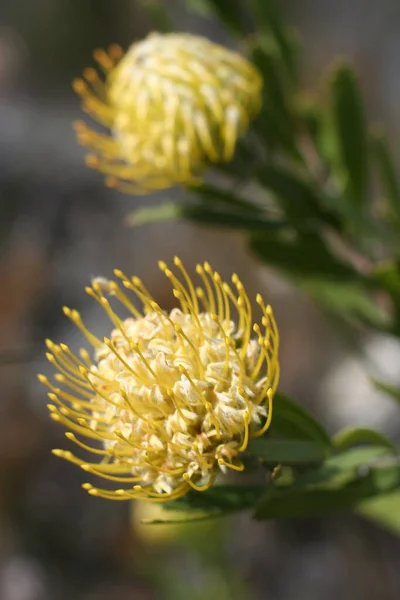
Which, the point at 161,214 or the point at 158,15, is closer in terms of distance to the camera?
the point at 161,214

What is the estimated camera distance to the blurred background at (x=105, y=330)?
2713 mm

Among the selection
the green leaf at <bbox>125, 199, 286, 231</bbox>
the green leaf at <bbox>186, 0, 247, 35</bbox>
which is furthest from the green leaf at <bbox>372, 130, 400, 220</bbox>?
the green leaf at <bbox>186, 0, 247, 35</bbox>

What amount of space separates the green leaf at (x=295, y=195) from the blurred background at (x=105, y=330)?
47cm

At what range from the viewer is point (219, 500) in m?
0.84

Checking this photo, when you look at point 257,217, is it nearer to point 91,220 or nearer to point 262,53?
point 262,53

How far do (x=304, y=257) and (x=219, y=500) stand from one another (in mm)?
506

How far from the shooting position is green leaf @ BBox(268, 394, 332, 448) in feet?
2.73

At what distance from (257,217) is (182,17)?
416cm

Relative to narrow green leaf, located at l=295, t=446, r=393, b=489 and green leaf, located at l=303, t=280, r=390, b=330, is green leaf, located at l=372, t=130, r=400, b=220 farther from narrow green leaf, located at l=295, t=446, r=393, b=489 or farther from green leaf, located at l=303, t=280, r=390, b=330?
narrow green leaf, located at l=295, t=446, r=393, b=489

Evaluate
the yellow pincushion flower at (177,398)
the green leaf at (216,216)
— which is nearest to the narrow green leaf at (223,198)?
the green leaf at (216,216)

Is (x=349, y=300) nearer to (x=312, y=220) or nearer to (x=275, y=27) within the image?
(x=312, y=220)

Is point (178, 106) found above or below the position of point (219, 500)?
above

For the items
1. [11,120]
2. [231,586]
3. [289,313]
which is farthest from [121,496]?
[11,120]

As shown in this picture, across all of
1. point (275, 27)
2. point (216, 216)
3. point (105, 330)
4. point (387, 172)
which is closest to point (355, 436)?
point (216, 216)
